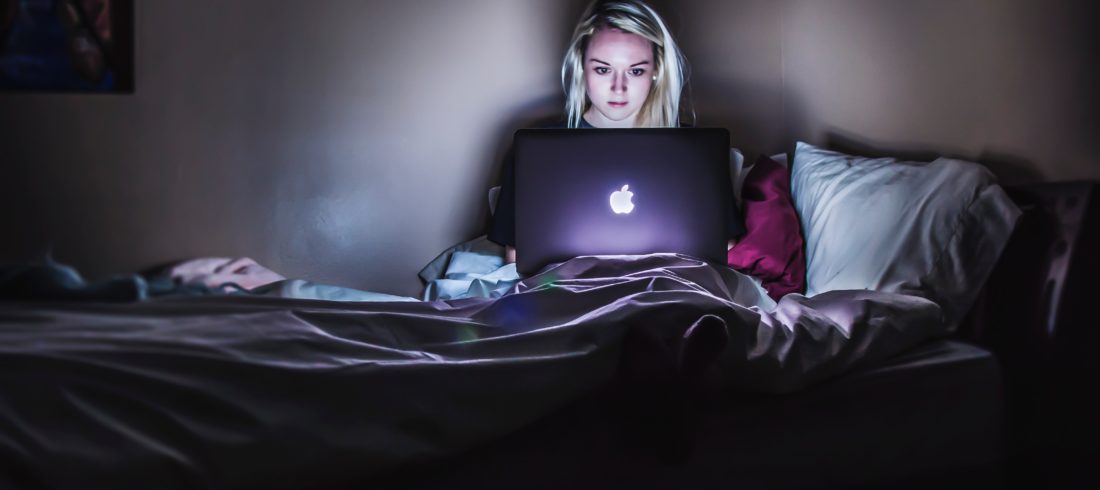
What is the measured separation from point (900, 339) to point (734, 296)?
32 cm

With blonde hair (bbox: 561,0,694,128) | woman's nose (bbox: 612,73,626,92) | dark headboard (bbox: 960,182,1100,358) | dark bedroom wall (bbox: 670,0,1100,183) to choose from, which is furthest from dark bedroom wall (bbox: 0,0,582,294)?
dark headboard (bbox: 960,182,1100,358)

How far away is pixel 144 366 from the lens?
2.58ft

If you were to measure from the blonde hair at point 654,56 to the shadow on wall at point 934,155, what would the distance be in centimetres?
43

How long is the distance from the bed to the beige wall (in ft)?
0.71

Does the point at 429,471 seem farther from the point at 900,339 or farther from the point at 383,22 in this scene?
the point at 383,22

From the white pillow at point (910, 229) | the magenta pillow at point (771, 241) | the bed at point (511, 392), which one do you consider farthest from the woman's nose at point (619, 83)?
the bed at point (511, 392)

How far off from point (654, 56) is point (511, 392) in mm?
1410

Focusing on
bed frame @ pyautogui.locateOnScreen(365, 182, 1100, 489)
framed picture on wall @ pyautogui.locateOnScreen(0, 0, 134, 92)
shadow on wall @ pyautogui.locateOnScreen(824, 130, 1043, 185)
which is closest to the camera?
bed frame @ pyautogui.locateOnScreen(365, 182, 1100, 489)

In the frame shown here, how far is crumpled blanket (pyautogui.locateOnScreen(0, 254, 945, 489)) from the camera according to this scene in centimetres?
72

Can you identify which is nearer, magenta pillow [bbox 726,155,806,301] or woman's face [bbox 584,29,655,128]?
magenta pillow [bbox 726,155,806,301]

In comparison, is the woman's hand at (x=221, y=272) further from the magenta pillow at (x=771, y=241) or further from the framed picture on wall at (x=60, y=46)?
the magenta pillow at (x=771, y=241)

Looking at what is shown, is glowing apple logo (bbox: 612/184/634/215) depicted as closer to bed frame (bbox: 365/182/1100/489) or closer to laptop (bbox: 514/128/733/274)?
laptop (bbox: 514/128/733/274)

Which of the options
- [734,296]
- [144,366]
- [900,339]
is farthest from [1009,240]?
[144,366]

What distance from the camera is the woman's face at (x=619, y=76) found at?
200 cm
